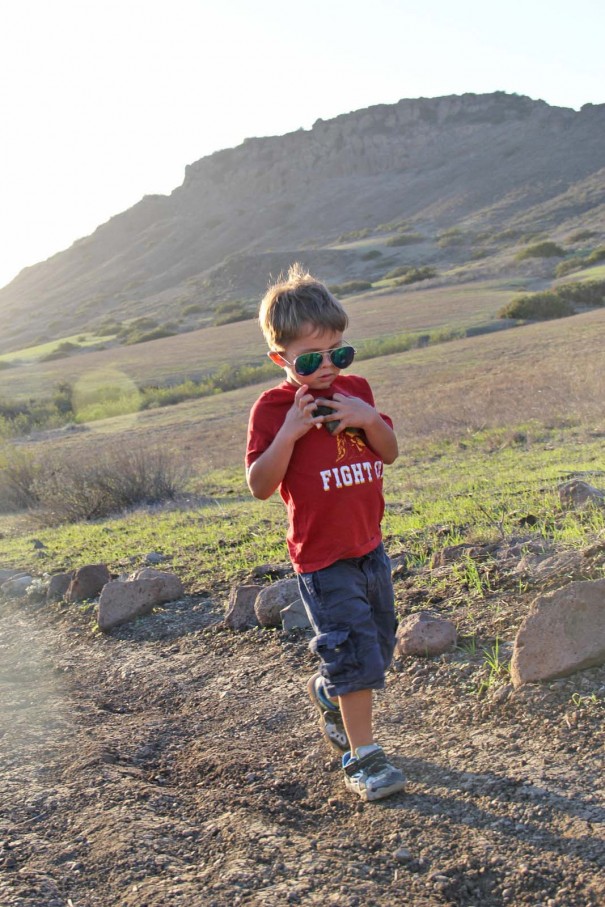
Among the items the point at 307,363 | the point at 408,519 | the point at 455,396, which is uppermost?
the point at 307,363

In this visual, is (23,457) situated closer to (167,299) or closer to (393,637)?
(393,637)

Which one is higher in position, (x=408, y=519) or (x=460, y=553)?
(x=460, y=553)

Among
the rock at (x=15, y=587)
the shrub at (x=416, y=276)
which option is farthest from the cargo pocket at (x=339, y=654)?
the shrub at (x=416, y=276)

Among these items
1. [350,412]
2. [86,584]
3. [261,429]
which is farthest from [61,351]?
[350,412]

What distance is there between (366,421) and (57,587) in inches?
149

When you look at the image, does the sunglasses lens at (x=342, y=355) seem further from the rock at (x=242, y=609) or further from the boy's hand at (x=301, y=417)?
the rock at (x=242, y=609)

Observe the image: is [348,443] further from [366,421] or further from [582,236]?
[582,236]

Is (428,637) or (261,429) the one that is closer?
(261,429)

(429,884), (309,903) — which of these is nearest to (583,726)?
(429,884)

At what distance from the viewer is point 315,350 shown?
298 cm

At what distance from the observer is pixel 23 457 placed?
1337cm

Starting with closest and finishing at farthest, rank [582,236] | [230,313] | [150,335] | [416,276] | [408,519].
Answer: [408,519]
[416,276]
[150,335]
[230,313]
[582,236]

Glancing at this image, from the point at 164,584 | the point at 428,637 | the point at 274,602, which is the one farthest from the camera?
the point at 164,584

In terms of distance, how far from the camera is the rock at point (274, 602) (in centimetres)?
448
